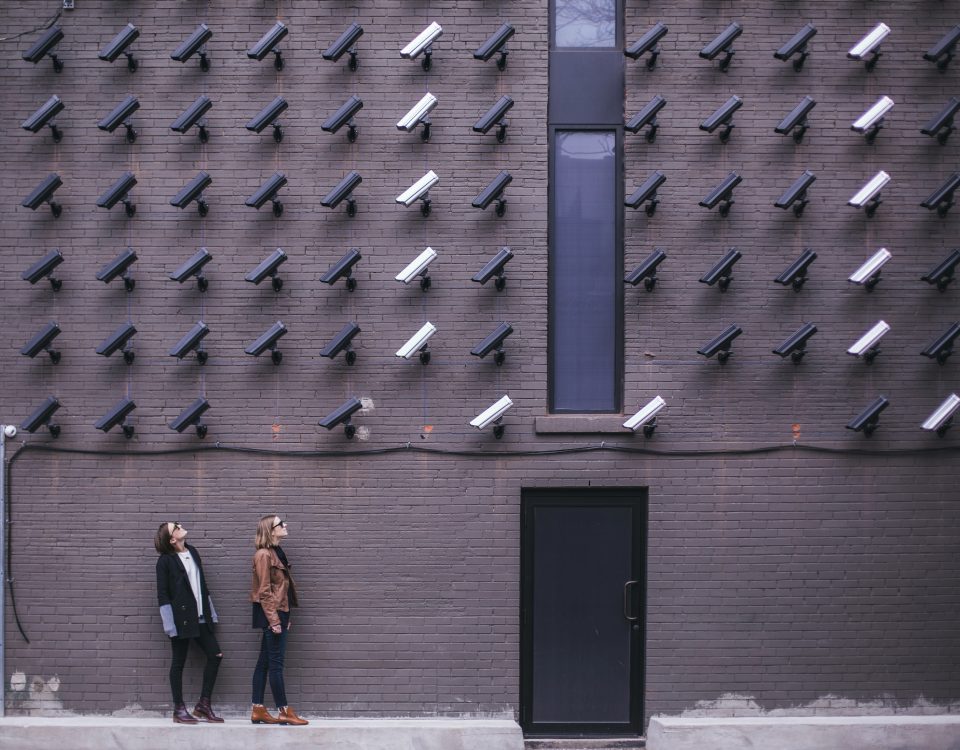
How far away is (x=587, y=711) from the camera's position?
8.93m

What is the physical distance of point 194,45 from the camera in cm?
872

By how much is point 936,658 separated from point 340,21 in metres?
8.09

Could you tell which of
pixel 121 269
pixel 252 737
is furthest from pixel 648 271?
pixel 252 737

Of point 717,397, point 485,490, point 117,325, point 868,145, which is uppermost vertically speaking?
point 868,145

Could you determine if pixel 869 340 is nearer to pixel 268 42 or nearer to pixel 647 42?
pixel 647 42

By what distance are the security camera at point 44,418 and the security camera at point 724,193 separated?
617 cm

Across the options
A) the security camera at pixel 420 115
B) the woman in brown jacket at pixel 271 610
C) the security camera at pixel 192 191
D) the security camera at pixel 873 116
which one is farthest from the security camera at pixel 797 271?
the security camera at pixel 192 191

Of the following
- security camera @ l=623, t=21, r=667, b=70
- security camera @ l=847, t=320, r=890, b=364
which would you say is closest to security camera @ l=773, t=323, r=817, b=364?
security camera @ l=847, t=320, r=890, b=364

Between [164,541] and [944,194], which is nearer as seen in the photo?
[164,541]

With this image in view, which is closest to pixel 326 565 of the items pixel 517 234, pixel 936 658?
pixel 517 234

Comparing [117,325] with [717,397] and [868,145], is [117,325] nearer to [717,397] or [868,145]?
[717,397]

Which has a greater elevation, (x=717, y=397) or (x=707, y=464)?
(x=717, y=397)

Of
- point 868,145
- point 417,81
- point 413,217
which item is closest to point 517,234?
point 413,217

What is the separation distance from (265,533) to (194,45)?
4.42m
